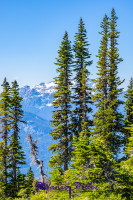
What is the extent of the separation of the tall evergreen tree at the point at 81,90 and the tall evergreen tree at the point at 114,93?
284 centimetres

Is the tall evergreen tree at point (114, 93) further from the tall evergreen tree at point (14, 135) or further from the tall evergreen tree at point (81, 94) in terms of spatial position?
the tall evergreen tree at point (14, 135)

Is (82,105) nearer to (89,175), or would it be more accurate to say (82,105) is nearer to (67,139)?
(67,139)

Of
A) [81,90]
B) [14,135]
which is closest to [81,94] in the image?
[81,90]

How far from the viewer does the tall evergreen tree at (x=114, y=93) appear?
25422 millimetres

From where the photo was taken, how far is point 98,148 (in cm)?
1252

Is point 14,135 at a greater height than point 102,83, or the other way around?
point 102,83

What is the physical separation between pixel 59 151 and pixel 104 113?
291 inches

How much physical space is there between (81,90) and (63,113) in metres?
3.75

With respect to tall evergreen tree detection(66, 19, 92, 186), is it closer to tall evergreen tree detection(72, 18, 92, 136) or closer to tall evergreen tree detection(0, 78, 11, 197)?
tall evergreen tree detection(72, 18, 92, 136)

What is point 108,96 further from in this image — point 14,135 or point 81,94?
point 14,135

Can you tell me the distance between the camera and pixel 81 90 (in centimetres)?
2648

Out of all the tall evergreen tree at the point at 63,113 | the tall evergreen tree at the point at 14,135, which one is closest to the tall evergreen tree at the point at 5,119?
the tall evergreen tree at the point at 14,135

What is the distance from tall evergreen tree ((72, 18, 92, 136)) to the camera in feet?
83.7

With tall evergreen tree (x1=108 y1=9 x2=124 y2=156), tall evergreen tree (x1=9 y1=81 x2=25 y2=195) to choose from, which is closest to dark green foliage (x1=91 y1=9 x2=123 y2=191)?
tall evergreen tree (x1=108 y1=9 x2=124 y2=156)
